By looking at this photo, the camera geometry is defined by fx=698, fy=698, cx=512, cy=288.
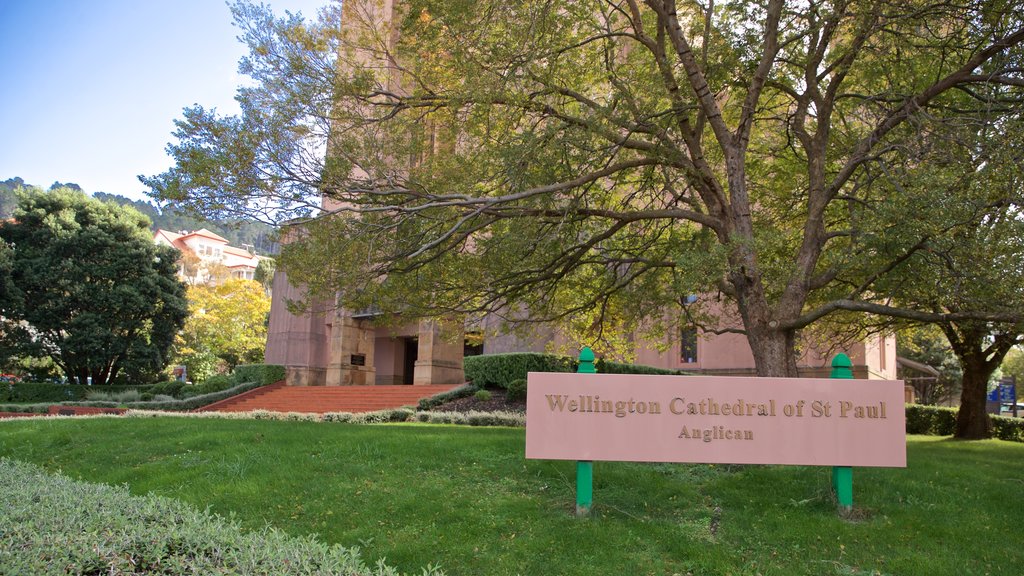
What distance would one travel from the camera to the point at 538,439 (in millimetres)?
6574

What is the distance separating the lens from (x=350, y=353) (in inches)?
1291

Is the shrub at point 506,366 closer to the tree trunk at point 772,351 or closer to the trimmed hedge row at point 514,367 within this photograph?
the trimmed hedge row at point 514,367

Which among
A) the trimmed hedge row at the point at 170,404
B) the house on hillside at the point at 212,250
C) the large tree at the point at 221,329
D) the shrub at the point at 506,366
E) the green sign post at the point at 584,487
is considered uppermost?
the house on hillside at the point at 212,250

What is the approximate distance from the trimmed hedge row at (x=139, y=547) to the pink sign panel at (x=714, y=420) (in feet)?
8.83

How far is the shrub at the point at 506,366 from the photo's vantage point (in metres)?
21.7

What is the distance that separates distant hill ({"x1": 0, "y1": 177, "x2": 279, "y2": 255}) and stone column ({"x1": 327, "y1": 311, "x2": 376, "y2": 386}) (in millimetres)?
5335

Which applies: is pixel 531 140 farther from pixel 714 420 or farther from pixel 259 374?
pixel 259 374

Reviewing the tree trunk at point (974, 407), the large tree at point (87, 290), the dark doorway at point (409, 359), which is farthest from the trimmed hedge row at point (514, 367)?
the large tree at point (87, 290)

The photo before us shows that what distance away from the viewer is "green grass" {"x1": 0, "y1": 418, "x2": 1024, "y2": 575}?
19.0 ft

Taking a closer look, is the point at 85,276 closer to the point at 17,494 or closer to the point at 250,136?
the point at 250,136

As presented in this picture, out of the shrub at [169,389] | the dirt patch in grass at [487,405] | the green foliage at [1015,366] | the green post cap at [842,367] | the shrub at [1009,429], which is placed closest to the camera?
the green post cap at [842,367]

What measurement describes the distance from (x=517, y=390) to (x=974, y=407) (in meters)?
11.9

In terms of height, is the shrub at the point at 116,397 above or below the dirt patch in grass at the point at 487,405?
below

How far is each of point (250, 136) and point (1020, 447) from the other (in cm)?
1584
